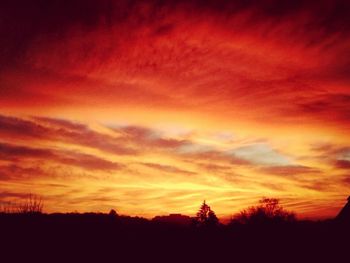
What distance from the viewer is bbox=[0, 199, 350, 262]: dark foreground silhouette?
13.6 metres

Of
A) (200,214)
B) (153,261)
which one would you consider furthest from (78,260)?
(200,214)

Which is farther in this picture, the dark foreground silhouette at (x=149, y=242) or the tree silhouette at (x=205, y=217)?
the tree silhouette at (x=205, y=217)

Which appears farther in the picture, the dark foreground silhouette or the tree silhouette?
the tree silhouette

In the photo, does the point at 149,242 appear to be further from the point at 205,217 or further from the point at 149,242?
the point at 205,217

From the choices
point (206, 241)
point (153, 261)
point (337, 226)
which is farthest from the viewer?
point (337, 226)

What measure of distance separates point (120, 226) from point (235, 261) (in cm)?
588

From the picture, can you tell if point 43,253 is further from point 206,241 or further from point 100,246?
point 206,241

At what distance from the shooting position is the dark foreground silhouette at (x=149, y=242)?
13648mm

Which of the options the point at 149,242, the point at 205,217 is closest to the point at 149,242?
the point at 149,242

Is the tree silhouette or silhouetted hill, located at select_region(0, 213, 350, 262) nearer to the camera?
silhouetted hill, located at select_region(0, 213, 350, 262)

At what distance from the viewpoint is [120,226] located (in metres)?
18.1

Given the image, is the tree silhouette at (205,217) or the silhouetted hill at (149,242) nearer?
the silhouetted hill at (149,242)

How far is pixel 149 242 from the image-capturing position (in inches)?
629

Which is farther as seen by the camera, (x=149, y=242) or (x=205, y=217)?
(x=205, y=217)
